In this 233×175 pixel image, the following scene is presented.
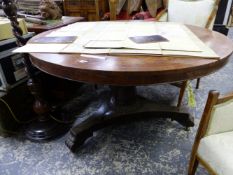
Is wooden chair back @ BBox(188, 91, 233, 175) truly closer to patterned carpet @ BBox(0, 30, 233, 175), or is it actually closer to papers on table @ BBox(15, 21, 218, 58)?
papers on table @ BBox(15, 21, 218, 58)

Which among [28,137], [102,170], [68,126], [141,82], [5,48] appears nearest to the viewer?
[141,82]

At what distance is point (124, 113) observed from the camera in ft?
4.53

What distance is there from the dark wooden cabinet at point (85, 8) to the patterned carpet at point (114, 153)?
1.95 metres

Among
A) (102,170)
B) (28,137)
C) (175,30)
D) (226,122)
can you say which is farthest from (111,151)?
(175,30)

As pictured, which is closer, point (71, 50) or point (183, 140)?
point (71, 50)

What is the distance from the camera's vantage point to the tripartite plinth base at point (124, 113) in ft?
4.39

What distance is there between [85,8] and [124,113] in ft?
6.74

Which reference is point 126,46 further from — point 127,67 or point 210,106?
point 210,106

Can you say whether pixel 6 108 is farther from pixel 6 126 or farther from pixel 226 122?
pixel 226 122

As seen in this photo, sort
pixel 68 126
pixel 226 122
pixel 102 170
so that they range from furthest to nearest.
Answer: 1. pixel 68 126
2. pixel 102 170
3. pixel 226 122

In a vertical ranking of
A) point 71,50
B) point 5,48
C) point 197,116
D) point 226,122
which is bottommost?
point 197,116

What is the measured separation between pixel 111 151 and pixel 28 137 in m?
0.59

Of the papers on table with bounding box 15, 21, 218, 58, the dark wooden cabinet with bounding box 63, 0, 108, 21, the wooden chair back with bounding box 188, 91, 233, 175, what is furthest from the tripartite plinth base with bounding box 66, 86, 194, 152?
the dark wooden cabinet with bounding box 63, 0, 108, 21

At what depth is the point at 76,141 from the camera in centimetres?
127
